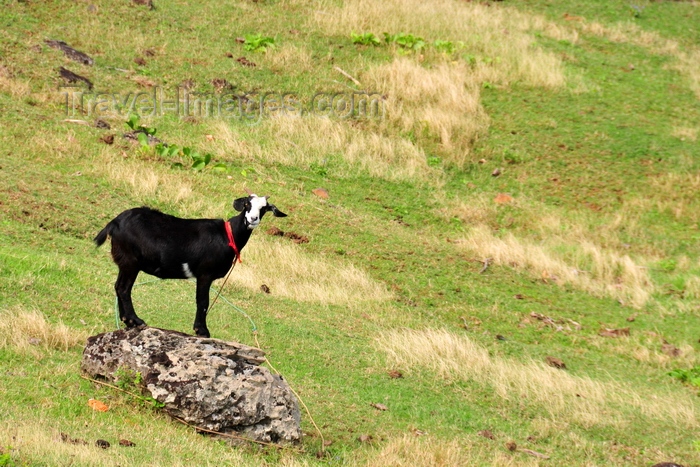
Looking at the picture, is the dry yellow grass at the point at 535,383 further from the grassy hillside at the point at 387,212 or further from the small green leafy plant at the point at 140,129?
the small green leafy plant at the point at 140,129

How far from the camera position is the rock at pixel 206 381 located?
8.97m

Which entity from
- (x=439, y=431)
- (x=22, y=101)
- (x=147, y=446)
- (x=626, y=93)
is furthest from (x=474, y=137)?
(x=147, y=446)

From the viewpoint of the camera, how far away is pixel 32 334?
10.1 m

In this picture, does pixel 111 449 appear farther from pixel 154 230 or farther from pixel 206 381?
pixel 154 230

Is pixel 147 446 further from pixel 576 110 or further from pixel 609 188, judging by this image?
pixel 576 110

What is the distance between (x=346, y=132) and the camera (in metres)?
21.8

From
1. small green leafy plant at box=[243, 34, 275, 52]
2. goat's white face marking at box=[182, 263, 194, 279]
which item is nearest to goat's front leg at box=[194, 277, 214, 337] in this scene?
goat's white face marking at box=[182, 263, 194, 279]

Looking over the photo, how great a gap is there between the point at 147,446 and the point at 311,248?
339 inches

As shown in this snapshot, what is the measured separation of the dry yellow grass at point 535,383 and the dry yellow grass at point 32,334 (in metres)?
4.37

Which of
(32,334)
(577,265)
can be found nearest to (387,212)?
(577,265)

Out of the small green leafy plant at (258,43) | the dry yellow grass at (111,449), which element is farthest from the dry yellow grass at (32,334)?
the small green leafy plant at (258,43)

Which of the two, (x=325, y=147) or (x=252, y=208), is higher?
(x=252, y=208)

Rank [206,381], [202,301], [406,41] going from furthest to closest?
[406,41] < [202,301] < [206,381]

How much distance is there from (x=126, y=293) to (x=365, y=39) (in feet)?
56.4
